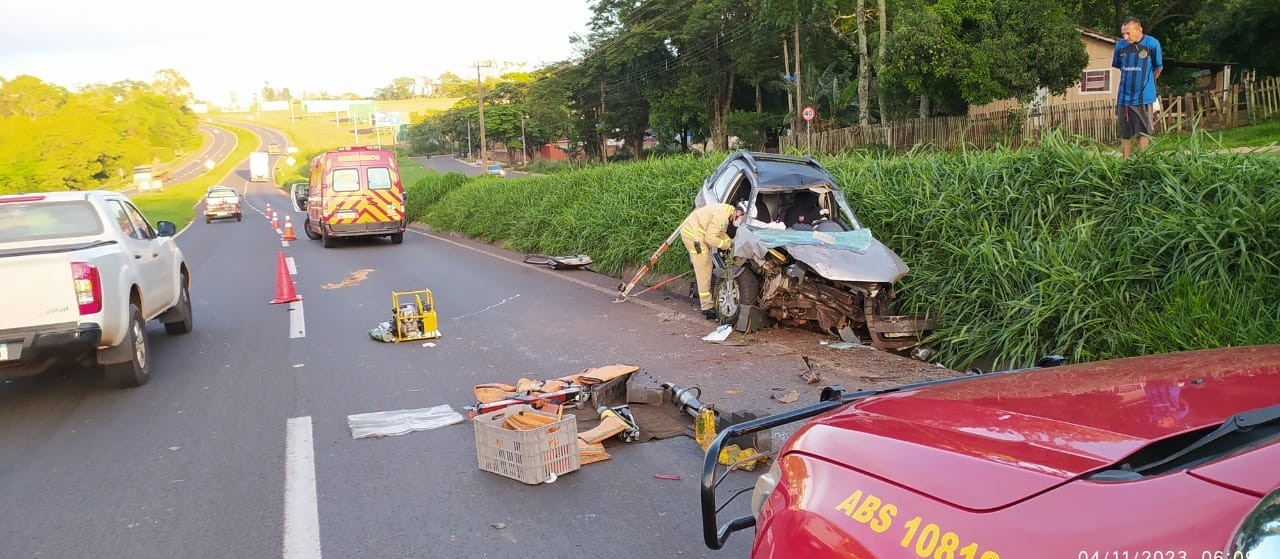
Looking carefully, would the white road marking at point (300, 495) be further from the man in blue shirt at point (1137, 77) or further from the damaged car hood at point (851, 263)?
the man in blue shirt at point (1137, 77)

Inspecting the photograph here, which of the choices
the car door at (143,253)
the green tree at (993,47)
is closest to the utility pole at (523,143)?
the green tree at (993,47)

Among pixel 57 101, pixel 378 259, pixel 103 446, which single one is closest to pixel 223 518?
pixel 103 446

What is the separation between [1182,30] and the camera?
41.6 meters

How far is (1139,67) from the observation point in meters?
8.97

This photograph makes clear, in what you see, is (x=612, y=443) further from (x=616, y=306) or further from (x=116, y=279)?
(x=616, y=306)

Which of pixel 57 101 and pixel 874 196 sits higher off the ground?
pixel 57 101

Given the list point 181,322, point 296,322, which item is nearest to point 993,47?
point 296,322

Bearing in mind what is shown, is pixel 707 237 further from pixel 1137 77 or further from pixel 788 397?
pixel 1137 77

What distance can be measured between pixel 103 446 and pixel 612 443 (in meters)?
3.33

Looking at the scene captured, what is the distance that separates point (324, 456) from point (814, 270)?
461 cm

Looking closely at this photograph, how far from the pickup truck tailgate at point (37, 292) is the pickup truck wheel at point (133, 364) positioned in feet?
1.89

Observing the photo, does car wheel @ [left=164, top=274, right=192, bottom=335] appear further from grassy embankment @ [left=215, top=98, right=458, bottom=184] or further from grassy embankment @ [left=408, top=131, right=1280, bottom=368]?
grassy embankment @ [left=215, top=98, right=458, bottom=184]

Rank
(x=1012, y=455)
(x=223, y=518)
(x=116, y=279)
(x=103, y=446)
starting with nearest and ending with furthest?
(x=1012, y=455), (x=223, y=518), (x=103, y=446), (x=116, y=279)

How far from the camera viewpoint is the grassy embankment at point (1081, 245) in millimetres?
6203
